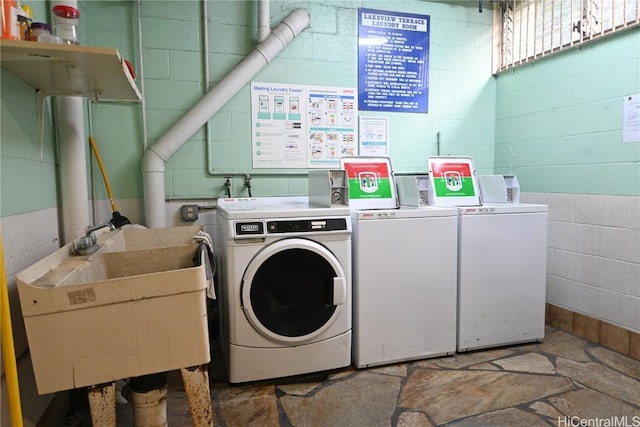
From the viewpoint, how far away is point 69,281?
1216 mm

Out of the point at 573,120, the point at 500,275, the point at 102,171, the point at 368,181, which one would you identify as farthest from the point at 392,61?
the point at 102,171

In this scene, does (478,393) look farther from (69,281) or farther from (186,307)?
→ (69,281)

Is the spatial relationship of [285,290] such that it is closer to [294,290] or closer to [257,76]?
[294,290]

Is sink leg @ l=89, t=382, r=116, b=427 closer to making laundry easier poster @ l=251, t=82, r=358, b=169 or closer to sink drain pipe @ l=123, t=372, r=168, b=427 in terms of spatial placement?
sink drain pipe @ l=123, t=372, r=168, b=427

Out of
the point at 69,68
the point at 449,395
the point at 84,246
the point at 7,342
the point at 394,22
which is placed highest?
the point at 394,22

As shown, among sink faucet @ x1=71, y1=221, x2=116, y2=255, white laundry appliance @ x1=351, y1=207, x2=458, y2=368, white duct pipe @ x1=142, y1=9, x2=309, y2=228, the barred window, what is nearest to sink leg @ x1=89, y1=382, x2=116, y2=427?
sink faucet @ x1=71, y1=221, x2=116, y2=255

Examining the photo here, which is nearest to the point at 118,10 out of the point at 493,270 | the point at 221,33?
the point at 221,33

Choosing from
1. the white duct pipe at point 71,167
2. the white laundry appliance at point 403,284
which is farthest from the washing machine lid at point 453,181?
the white duct pipe at point 71,167

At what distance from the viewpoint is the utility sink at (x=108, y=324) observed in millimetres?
1059

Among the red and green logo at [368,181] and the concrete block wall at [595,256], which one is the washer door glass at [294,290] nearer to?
the red and green logo at [368,181]

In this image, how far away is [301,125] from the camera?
307 cm

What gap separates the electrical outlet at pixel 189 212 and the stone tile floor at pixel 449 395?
1.11m

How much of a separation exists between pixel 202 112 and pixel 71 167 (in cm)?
103

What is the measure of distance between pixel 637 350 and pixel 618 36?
2032mm
